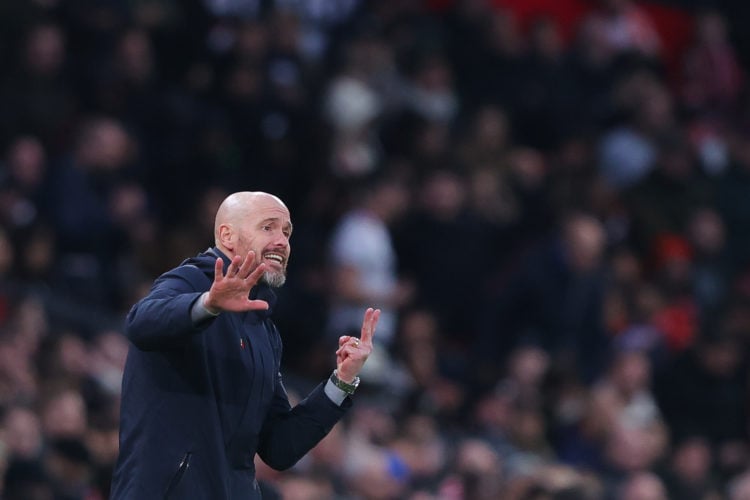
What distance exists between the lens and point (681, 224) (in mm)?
14156

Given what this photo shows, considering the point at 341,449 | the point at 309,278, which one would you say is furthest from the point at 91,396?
the point at 309,278

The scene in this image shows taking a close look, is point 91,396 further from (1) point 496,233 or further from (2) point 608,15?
(2) point 608,15

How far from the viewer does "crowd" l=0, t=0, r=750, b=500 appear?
9727 millimetres

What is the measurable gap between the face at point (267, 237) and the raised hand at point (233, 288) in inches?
17.7

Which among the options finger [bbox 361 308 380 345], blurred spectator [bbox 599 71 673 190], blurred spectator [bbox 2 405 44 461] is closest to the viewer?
finger [bbox 361 308 380 345]

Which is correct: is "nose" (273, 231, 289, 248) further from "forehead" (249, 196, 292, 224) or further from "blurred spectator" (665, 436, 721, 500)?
"blurred spectator" (665, 436, 721, 500)

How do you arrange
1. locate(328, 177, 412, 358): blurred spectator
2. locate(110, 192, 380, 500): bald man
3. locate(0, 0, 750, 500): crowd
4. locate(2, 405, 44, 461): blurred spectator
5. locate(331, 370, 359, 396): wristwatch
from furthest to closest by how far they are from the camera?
locate(328, 177, 412, 358): blurred spectator < locate(0, 0, 750, 500): crowd < locate(2, 405, 44, 461): blurred spectator < locate(331, 370, 359, 396): wristwatch < locate(110, 192, 380, 500): bald man

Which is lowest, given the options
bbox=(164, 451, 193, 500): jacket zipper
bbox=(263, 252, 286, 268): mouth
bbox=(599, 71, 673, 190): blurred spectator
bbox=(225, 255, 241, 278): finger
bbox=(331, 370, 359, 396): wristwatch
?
bbox=(164, 451, 193, 500): jacket zipper

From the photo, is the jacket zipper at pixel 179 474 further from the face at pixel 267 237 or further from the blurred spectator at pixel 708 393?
the blurred spectator at pixel 708 393

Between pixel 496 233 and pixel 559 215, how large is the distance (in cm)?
59

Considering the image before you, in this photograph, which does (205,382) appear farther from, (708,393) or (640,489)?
(708,393)

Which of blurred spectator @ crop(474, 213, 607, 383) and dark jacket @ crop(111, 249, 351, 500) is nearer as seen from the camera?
dark jacket @ crop(111, 249, 351, 500)

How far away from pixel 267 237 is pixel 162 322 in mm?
589

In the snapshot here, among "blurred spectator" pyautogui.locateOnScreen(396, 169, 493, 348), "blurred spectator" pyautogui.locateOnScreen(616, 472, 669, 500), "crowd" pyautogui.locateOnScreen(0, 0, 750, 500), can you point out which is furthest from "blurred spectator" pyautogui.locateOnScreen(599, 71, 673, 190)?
"blurred spectator" pyautogui.locateOnScreen(616, 472, 669, 500)
